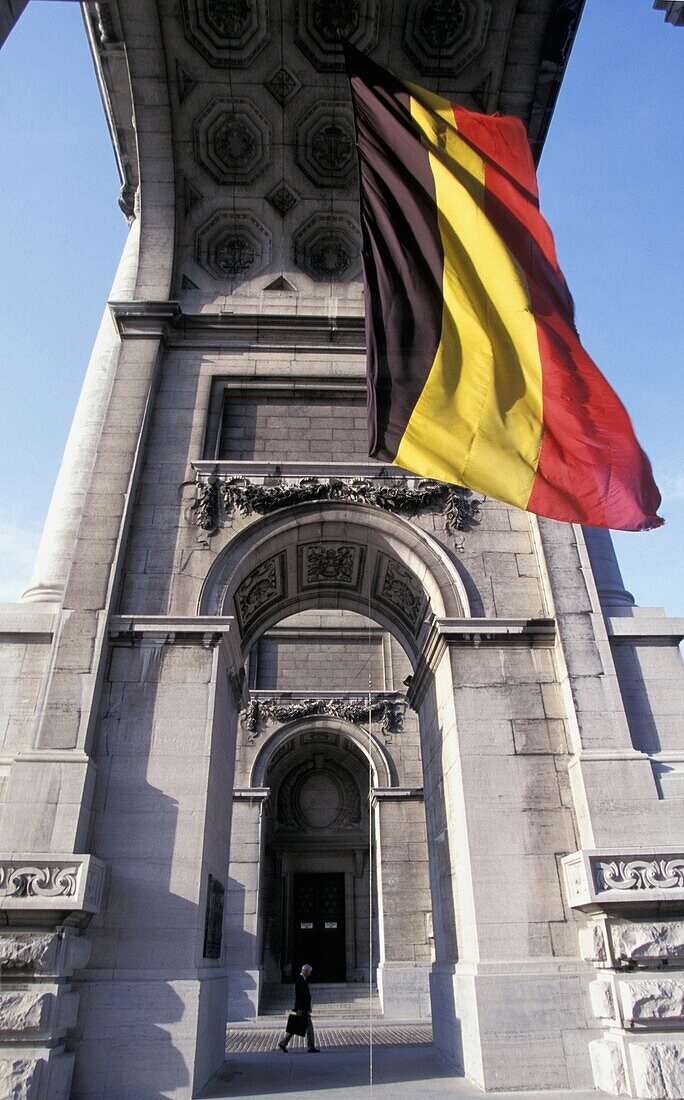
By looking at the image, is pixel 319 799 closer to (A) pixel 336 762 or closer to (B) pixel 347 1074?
(A) pixel 336 762

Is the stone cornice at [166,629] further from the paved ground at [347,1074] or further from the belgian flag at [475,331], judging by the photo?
the paved ground at [347,1074]

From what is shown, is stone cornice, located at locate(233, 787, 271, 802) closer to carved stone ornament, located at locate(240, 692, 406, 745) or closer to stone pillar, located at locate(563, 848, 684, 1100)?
carved stone ornament, located at locate(240, 692, 406, 745)

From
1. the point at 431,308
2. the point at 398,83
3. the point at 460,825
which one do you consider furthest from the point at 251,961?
the point at 398,83

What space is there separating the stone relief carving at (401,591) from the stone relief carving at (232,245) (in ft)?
24.2

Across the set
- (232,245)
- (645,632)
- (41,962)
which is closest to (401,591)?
A: (645,632)

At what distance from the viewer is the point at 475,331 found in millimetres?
8867

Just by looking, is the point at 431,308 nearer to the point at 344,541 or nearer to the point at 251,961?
the point at 344,541

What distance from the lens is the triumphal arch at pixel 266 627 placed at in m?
8.23

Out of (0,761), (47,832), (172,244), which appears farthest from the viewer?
(172,244)

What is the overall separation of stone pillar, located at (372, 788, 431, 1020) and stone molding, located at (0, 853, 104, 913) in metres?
13.1

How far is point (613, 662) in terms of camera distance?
10398mm

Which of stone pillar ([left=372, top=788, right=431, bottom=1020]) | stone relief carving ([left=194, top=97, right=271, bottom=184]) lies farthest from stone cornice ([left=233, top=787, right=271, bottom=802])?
stone relief carving ([left=194, top=97, right=271, bottom=184])

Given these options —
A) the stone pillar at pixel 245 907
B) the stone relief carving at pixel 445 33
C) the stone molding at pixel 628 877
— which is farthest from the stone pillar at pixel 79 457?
the stone pillar at pixel 245 907

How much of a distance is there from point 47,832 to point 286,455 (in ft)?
24.8
